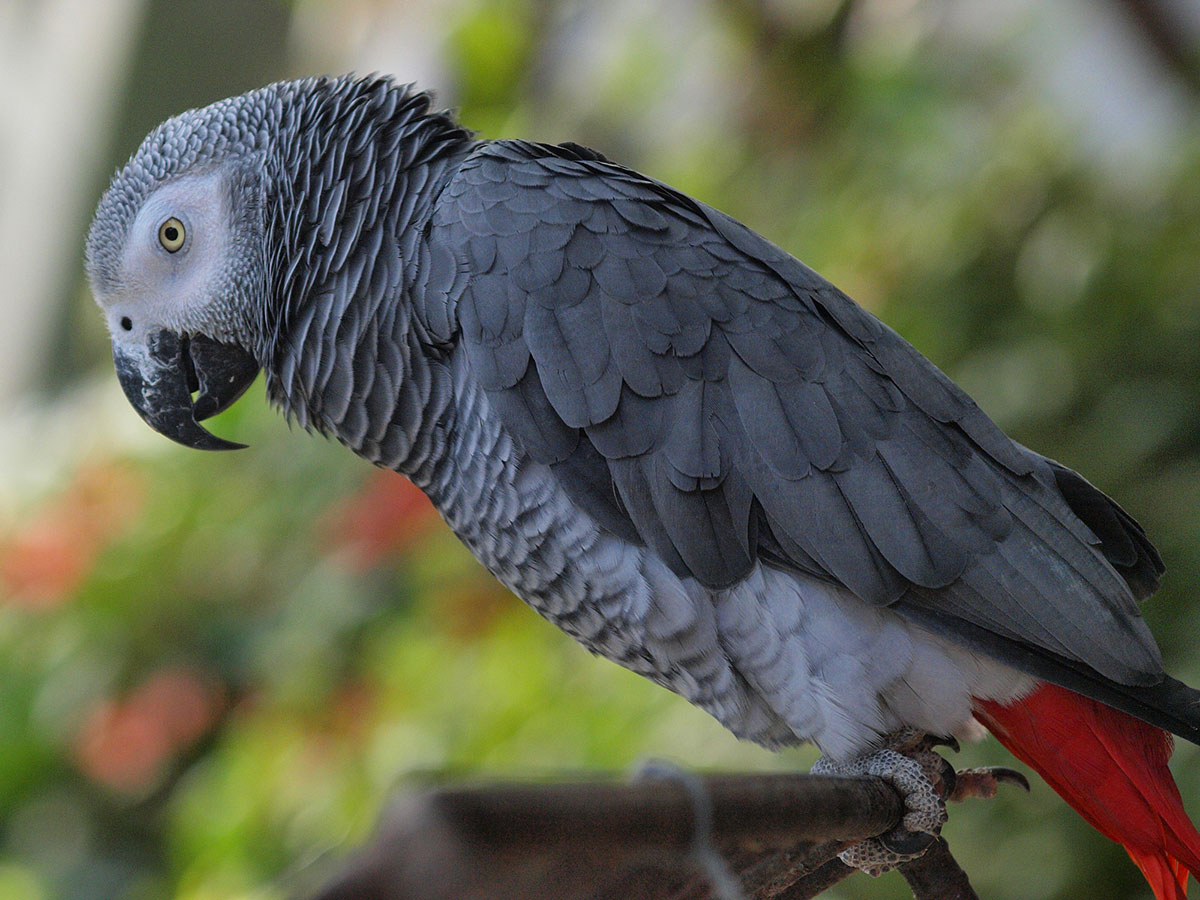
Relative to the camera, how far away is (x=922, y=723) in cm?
82

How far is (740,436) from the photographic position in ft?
2.64

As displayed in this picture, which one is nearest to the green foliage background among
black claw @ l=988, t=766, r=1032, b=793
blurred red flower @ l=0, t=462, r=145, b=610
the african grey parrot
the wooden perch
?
blurred red flower @ l=0, t=462, r=145, b=610

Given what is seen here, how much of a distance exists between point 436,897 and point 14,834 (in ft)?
8.12

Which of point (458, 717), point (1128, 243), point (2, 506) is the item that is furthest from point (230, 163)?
point (2, 506)

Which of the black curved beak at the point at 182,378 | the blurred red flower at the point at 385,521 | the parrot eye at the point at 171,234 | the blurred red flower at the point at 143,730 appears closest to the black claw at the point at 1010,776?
the black curved beak at the point at 182,378

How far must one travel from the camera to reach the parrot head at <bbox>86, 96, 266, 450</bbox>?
2.98 ft

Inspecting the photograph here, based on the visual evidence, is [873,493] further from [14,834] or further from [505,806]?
[14,834]

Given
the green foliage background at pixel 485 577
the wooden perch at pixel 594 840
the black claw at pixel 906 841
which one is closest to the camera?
the wooden perch at pixel 594 840

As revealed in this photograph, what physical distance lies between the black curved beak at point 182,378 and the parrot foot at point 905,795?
625 mm

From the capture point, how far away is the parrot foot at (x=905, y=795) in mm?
755

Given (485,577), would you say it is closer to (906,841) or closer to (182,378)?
(182,378)

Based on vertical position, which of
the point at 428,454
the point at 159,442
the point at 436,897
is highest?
the point at 436,897

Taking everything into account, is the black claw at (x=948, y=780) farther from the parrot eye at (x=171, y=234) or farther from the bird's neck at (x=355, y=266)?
the parrot eye at (x=171, y=234)

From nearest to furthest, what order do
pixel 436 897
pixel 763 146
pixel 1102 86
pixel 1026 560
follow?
Answer: pixel 436 897 → pixel 1026 560 → pixel 1102 86 → pixel 763 146
